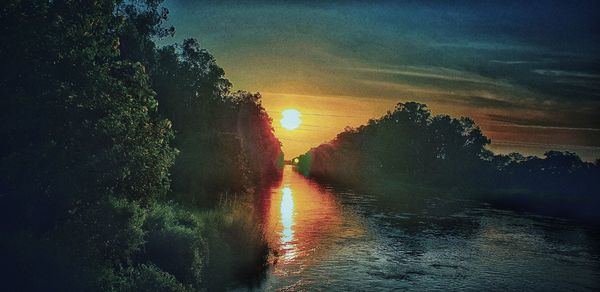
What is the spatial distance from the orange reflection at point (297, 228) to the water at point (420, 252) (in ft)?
0.26

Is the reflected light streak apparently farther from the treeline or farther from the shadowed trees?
the shadowed trees

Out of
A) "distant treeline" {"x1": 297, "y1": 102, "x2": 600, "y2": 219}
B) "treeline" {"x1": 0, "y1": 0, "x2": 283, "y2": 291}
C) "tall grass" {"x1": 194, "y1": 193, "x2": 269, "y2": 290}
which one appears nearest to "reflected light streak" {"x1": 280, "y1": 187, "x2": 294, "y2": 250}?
"tall grass" {"x1": 194, "y1": 193, "x2": 269, "y2": 290}

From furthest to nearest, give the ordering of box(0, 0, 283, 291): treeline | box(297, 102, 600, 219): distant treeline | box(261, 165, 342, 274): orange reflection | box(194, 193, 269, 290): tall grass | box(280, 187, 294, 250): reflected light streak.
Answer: box(297, 102, 600, 219): distant treeline
box(280, 187, 294, 250): reflected light streak
box(261, 165, 342, 274): orange reflection
box(194, 193, 269, 290): tall grass
box(0, 0, 283, 291): treeline

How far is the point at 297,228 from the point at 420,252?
11.0 m

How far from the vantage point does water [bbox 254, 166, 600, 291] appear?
2588cm

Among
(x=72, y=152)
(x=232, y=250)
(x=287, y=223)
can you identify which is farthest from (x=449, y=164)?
(x=72, y=152)

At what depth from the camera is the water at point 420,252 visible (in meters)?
25.9

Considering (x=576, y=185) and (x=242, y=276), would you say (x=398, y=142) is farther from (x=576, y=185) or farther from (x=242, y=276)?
(x=242, y=276)

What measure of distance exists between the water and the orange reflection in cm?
8

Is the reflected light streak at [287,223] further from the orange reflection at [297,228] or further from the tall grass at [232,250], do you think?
the tall grass at [232,250]

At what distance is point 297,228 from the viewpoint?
4041 cm

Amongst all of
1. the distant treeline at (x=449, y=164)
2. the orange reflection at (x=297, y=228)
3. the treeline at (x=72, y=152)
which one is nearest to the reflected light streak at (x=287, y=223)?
the orange reflection at (x=297, y=228)

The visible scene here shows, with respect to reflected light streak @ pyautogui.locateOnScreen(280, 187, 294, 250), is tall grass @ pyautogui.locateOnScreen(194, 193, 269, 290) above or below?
above

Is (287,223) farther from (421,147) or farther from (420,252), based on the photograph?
(421,147)
